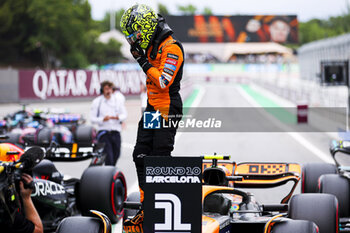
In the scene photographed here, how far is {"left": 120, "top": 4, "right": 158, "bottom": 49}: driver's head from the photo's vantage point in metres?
4.54

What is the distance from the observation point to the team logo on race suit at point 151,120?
455cm

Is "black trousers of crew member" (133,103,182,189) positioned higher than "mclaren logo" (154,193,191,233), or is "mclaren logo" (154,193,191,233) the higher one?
"black trousers of crew member" (133,103,182,189)

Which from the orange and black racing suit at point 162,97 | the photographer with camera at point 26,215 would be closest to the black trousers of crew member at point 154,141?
the orange and black racing suit at point 162,97

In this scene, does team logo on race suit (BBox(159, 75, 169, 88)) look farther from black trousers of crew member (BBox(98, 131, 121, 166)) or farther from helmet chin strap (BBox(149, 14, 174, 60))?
black trousers of crew member (BBox(98, 131, 121, 166))

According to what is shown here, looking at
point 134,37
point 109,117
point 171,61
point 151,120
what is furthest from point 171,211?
point 109,117

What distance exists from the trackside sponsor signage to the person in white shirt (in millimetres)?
6427

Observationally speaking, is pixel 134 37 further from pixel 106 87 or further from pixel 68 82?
pixel 68 82

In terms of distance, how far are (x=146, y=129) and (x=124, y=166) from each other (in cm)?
786

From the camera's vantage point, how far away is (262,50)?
319 ft

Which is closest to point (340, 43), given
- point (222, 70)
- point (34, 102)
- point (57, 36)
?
point (34, 102)

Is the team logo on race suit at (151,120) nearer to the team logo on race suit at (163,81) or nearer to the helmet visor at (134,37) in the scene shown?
the team logo on race suit at (163,81)

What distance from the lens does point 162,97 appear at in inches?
184

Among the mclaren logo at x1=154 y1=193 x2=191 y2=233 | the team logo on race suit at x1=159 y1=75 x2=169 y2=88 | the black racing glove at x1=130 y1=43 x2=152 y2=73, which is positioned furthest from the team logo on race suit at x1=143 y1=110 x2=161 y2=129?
the mclaren logo at x1=154 y1=193 x2=191 y2=233

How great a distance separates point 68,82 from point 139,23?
3247cm
